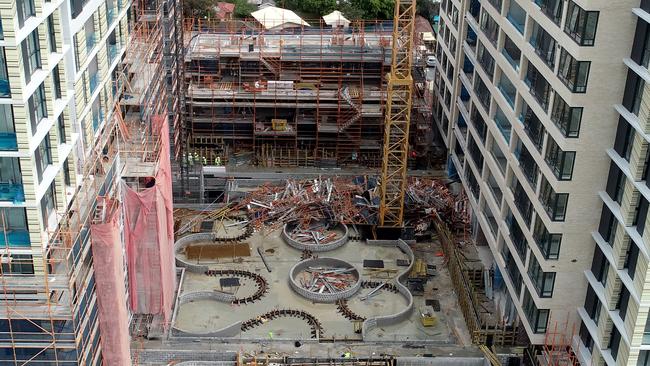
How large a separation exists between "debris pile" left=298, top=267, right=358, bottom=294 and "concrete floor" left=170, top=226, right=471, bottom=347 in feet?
3.74

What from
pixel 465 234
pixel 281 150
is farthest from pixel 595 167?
pixel 281 150

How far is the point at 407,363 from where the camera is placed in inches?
2229

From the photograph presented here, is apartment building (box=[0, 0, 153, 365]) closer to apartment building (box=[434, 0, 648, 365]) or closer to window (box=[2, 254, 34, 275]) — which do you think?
window (box=[2, 254, 34, 275])

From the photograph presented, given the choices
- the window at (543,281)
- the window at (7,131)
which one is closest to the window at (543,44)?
the window at (543,281)

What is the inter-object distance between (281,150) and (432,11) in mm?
57129

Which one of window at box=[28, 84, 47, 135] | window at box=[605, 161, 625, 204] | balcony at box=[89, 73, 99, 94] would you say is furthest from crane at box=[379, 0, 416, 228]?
window at box=[28, 84, 47, 135]

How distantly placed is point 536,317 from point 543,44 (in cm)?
1706

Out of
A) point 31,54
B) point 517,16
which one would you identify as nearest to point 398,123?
point 517,16

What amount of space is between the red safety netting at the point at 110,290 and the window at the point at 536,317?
25.2m

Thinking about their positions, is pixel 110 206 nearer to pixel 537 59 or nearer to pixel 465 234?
pixel 537 59

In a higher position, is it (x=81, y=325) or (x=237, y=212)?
(x=81, y=325)

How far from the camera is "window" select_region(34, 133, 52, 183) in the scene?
132 ft

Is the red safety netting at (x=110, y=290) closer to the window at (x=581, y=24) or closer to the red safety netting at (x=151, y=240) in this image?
the red safety netting at (x=151, y=240)

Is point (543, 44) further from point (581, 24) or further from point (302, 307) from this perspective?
point (302, 307)
